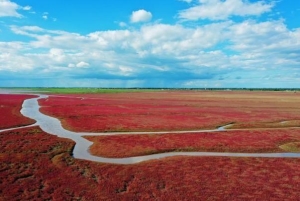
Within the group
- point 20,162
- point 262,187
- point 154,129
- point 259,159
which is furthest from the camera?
point 154,129

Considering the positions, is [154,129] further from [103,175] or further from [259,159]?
[103,175]

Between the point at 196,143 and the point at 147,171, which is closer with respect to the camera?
the point at 147,171

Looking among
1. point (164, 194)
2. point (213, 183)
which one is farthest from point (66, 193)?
point (213, 183)

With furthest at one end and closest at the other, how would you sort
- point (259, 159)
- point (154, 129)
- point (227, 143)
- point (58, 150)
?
point (154, 129) < point (227, 143) < point (58, 150) < point (259, 159)

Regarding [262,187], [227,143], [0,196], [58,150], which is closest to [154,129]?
[227,143]

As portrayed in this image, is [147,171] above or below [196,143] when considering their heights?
below

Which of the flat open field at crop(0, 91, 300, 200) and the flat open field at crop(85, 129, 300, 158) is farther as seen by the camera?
the flat open field at crop(85, 129, 300, 158)

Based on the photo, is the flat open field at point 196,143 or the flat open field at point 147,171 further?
the flat open field at point 196,143

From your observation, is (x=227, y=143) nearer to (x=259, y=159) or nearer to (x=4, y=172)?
(x=259, y=159)

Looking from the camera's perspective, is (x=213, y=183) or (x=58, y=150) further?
(x=58, y=150)
